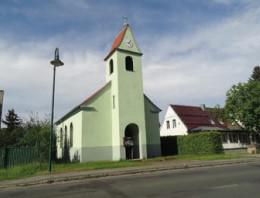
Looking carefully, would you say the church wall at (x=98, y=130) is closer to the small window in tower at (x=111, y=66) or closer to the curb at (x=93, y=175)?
the small window in tower at (x=111, y=66)

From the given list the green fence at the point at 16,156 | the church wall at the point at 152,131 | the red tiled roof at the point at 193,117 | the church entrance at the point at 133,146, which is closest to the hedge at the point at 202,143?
the church wall at the point at 152,131

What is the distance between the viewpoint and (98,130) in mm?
25219

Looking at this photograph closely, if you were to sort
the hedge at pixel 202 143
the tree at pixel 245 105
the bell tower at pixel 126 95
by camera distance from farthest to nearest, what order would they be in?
the tree at pixel 245 105 → the hedge at pixel 202 143 → the bell tower at pixel 126 95

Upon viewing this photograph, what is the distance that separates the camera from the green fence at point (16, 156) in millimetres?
20609

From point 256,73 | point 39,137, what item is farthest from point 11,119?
point 256,73

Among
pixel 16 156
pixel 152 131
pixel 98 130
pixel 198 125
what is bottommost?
pixel 16 156

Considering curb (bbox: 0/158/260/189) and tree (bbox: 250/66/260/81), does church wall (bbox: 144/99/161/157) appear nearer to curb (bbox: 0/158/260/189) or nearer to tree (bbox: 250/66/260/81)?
curb (bbox: 0/158/260/189)

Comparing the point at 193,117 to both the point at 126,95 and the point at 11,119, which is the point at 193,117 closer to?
the point at 126,95

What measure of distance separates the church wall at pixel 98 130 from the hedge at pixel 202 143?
930 cm

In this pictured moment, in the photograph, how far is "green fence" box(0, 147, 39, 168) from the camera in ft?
67.6

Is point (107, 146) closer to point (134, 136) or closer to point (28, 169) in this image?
point (134, 136)

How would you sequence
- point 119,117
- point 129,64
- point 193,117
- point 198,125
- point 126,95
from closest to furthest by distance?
1. point 119,117
2. point 126,95
3. point 129,64
4. point 198,125
5. point 193,117

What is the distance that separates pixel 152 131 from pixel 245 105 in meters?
14.3

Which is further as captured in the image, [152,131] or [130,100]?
[152,131]
